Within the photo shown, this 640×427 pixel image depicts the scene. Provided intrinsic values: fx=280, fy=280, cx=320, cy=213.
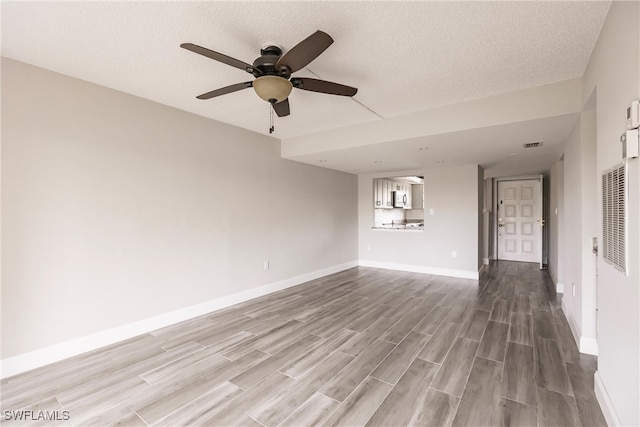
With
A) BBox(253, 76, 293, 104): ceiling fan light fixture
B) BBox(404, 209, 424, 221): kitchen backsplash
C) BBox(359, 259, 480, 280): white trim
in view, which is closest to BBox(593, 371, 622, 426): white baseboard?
BBox(253, 76, 293, 104): ceiling fan light fixture

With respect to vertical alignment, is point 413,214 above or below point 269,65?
below

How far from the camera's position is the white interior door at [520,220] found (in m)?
6.54

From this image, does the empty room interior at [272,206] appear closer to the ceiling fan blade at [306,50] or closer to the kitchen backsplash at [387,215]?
the ceiling fan blade at [306,50]

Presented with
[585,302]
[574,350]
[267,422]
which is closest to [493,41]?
[585,302]

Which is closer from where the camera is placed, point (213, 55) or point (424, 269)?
point (213, 55)

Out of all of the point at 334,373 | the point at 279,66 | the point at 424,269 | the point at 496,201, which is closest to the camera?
the point at 279,66

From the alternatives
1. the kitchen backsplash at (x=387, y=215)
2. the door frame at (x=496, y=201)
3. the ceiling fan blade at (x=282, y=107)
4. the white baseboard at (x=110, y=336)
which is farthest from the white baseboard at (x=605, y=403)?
the door frame at (x=496, y=201)

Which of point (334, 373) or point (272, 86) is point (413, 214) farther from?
point (272, 86)

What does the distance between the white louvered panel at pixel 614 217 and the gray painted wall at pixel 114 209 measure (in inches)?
144

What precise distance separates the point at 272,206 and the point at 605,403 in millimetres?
3927

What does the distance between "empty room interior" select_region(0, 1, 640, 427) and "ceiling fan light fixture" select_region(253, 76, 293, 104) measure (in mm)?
16

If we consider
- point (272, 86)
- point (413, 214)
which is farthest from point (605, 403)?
point (413, 214)

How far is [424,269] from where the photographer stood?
5738 millimetres

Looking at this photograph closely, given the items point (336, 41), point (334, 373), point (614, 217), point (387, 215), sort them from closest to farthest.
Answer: point (614, 217) < point (336, 41) < point (334, 373) < point (387, 215)
